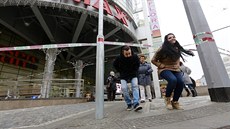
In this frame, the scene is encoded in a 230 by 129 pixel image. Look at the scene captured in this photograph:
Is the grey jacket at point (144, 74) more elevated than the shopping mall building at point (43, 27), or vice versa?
the shopping mall building at point (43, 27)

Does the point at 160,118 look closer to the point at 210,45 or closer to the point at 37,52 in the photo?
the point at 210,45

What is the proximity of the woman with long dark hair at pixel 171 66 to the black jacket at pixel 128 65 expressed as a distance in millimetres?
485

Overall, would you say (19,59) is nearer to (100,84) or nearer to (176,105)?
(100,84)

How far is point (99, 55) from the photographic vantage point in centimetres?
337

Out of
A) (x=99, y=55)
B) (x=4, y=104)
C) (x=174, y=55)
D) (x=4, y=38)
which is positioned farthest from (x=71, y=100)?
(x=4, y=38)

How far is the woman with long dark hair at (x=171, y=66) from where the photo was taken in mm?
3174

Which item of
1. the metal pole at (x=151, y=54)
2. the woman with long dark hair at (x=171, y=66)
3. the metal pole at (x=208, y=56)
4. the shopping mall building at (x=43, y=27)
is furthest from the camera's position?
the metal pole at (x=151, y=54)

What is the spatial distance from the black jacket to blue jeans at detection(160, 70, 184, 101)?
25.9 inches

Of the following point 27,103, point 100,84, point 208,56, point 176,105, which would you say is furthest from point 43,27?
point 176,105

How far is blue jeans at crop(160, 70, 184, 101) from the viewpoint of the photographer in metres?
3.11

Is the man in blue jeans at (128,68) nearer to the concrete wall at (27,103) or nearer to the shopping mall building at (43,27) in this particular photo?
the concrete wall at (27,103)

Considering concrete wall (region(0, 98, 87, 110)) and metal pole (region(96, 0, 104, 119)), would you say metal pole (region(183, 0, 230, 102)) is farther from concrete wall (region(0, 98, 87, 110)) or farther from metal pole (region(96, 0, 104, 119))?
concrete wall (region(0, 98, 87, 110))

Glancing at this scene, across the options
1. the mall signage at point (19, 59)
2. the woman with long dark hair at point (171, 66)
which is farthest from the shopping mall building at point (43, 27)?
the woman with long dark hair at point (171, 66)

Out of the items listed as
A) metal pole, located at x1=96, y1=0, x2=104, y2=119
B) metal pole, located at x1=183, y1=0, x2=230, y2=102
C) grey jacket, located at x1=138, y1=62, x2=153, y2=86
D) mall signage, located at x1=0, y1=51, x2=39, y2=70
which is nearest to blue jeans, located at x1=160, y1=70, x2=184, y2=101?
metal pole, located at x1=183, y1=0, x2=230, y2=102
